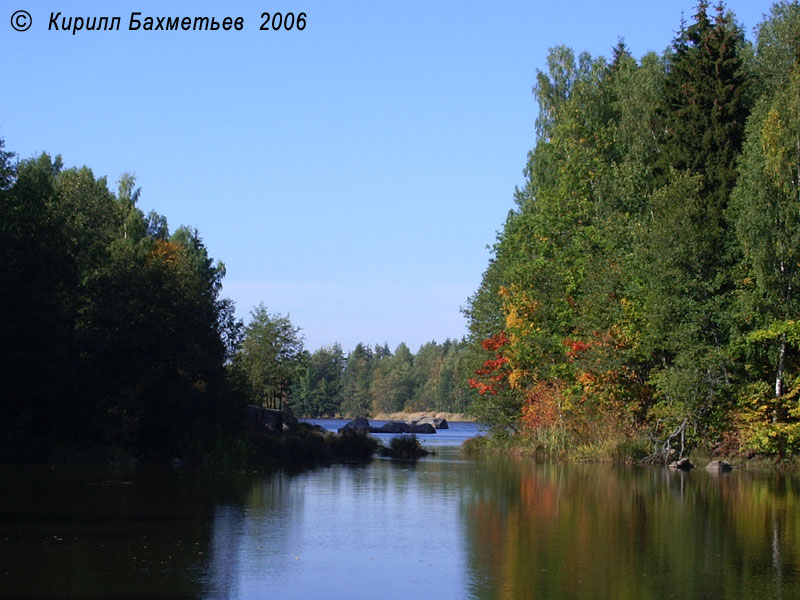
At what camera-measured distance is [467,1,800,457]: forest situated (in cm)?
3734

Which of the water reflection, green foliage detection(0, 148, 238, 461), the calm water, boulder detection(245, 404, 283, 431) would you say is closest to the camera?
the calm water

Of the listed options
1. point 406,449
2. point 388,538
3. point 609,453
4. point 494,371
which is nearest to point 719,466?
point 609,453

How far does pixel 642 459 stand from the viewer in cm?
4128

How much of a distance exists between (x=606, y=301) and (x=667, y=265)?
4.29 meters

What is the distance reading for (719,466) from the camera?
3762cm

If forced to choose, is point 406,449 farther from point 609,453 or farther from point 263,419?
point 609,453

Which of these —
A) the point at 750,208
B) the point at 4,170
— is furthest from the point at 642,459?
the point at 4,170

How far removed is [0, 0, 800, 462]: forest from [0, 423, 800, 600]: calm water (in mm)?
7544

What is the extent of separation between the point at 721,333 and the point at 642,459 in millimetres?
6113

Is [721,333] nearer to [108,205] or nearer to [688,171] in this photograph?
[688,171]

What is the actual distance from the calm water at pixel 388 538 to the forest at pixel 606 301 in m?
7.54

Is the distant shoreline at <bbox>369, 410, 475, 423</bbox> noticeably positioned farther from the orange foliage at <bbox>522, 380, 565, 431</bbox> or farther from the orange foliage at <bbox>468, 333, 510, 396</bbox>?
the orange foliage at <bbox>522, 380, 565, 431</bbox>

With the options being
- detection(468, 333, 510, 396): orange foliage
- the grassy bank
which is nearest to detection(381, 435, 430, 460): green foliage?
the grassy bank

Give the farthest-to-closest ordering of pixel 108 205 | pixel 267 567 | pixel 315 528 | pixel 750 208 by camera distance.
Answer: pixel 108 205 < pixel 750 208 < pixel 315 528 < pixel 267 567
